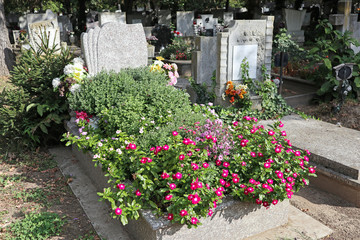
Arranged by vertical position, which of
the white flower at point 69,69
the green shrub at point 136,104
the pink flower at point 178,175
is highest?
the white flower at point 69,69

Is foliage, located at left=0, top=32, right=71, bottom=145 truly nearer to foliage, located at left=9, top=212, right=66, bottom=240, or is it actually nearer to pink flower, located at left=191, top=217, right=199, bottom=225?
foliage, located at left=9, top=212, right=66, bottom=240

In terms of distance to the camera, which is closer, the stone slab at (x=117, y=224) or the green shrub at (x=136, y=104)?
the stone slab at (x=117, y=224)

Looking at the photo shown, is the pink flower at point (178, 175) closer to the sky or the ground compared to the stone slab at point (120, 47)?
closer to the ground

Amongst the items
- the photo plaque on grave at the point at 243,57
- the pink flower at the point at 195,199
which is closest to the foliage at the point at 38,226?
the pink flower at the point at 195,199

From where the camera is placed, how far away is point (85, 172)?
492 centimetres

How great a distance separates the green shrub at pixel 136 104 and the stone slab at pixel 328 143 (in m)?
1.73

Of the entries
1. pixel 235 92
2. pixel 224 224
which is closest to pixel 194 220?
pixel 224 224

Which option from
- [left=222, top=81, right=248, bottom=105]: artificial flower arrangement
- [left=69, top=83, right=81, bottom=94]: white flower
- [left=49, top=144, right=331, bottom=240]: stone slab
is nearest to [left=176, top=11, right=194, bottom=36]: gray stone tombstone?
[left=222, top=81, right=248, bottom=105]: artificial flower arrangement

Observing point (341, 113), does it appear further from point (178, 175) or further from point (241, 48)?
point (178, 175)

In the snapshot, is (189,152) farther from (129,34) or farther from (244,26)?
(244,26)

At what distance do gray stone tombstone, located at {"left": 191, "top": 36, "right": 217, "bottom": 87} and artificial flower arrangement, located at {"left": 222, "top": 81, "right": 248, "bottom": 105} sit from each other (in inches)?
53.4

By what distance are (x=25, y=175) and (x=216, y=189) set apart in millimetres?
3048

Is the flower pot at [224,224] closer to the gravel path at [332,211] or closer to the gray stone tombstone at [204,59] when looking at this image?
the gravel path at [332,211]

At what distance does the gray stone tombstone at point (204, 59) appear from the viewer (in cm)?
775
